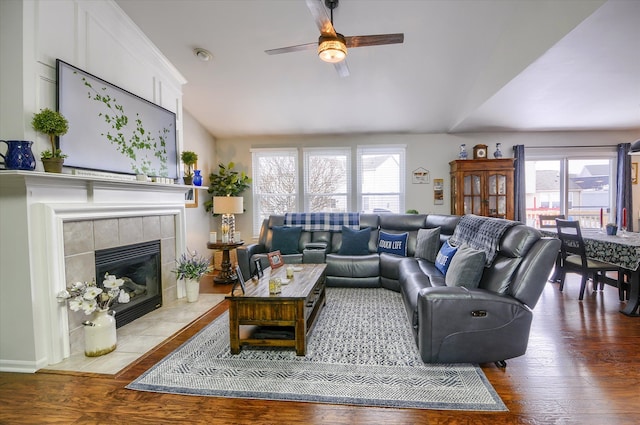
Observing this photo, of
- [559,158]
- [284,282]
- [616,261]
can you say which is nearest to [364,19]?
[284,282]

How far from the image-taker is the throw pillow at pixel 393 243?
4.29 m

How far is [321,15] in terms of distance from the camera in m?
2.17

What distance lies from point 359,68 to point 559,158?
4.13 metres

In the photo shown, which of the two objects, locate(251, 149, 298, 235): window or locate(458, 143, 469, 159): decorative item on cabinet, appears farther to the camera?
locate(251, 149, 298, 235): window

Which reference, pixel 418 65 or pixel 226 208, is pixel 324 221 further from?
pixel 418 65

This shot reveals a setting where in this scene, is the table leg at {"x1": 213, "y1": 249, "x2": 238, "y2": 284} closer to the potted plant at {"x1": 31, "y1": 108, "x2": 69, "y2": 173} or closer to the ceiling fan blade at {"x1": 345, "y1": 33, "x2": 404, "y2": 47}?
the potted plant at {"x1": 31, "y1": 108, "x2": 69, "y2": 173}

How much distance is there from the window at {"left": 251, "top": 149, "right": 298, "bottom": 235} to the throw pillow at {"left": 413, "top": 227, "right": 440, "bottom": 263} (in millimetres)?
2666

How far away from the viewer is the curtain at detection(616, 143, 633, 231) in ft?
17.4

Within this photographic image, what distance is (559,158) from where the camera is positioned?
5.61 meters

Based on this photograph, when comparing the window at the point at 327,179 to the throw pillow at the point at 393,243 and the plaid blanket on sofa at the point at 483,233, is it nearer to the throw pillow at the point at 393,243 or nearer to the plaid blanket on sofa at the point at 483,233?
the throw pillow at the point at 393,243

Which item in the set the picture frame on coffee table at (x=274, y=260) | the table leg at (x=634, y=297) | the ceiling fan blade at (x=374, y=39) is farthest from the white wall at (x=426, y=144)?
the ceiling fan blade at (x=374, y=39)

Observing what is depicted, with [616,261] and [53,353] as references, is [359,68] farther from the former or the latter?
[53,353]

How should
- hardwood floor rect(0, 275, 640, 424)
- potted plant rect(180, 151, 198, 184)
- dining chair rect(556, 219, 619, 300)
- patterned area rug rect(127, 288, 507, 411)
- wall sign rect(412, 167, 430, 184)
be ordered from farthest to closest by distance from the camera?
wall sign rect(412, 167, 430, 184) < potted plant rect(180, 151, 198, 184) < dining chair rect(556, 219, 619, 300) < patterned area rug rect(127, 288, 507, 411) < hardwood floor rect(0, 275, 640, 424)

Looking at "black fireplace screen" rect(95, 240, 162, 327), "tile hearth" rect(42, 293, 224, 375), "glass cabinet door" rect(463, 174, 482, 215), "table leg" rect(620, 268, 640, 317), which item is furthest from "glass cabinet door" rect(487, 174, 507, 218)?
"black fireplace screen" rect(95, 240, 162, 327)
